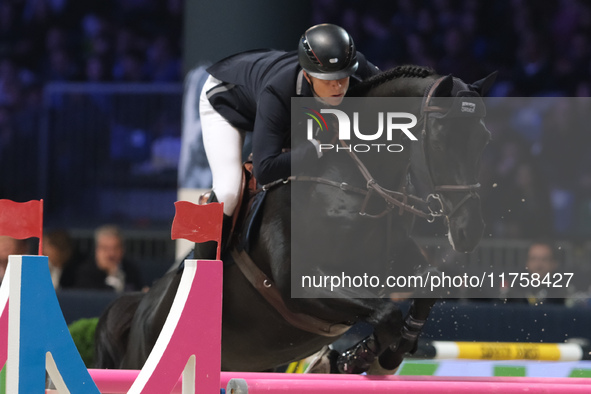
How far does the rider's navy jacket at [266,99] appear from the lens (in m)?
2.79

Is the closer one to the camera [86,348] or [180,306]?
[180,306]

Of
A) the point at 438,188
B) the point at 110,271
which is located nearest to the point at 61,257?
the point at 110,271

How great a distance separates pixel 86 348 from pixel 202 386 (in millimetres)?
2597

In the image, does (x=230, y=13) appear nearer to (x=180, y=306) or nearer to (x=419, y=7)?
(x=180, y=306)

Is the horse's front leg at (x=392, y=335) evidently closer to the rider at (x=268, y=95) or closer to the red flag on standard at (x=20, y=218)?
the rider at (x=268, y=95)

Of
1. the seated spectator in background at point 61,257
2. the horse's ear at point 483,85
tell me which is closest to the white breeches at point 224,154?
the horse's ear at point 483,85

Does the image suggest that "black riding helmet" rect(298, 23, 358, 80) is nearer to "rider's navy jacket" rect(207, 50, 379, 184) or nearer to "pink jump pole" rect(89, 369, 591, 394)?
"rider's navy jacket" rect(207, 50, 379, 184)

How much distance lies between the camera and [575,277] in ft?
Result: 12.5

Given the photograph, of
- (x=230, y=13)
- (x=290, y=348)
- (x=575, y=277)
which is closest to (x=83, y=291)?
(x=230, y=13)

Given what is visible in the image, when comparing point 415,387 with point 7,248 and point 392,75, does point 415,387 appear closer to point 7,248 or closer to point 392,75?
point 392,75

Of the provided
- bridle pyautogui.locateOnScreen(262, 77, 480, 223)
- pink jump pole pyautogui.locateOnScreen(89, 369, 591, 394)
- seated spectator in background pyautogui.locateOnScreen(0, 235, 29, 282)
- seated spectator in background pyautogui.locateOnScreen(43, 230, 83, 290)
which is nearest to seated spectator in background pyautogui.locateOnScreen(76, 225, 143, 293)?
seated spectator in background pyautogui.locateOnScreen(43, 230, 83, 290)

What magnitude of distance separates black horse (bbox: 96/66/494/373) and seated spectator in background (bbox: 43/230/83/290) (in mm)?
2646

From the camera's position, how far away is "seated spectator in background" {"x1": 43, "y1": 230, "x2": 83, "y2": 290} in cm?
554

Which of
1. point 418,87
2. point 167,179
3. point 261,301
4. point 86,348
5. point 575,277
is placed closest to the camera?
point 418,87
